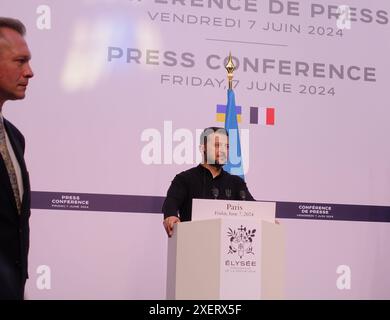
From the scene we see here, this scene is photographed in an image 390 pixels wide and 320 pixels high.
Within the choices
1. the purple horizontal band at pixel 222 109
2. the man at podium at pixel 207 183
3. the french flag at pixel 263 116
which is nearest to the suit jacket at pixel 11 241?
the man at podium at pixel 207 183

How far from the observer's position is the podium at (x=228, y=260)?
4105 mm

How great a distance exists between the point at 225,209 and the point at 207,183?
95 cm

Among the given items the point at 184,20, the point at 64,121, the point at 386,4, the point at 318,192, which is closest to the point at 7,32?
the point at 64,121

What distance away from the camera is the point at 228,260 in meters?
4.11

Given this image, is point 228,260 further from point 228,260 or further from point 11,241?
point 11,241

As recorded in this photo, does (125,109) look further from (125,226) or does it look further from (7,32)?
(7,32)

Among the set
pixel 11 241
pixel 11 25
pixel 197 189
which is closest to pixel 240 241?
pixel 197 189

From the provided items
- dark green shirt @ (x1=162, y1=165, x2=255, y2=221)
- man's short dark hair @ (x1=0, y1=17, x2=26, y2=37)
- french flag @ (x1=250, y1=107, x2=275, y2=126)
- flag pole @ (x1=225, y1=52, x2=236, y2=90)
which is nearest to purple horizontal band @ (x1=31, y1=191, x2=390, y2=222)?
french flag @ (x1=250, y1=107, x2=275, y2=126)

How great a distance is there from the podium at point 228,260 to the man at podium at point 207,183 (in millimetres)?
684

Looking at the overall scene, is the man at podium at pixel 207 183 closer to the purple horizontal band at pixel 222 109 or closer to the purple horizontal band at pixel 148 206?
the purple horizontal band at pixel 148 206

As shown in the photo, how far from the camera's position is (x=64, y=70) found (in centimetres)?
597

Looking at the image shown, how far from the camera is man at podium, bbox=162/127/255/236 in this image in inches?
198
